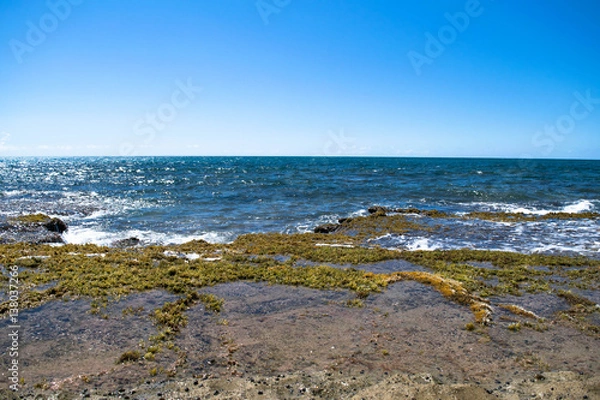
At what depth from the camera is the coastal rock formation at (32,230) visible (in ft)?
68.5

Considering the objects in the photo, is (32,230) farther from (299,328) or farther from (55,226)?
(299,328)

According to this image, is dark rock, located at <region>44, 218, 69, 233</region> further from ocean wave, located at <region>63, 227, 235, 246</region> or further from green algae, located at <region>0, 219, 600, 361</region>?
green algae, located at <region>0, 219, 600, 361</region>

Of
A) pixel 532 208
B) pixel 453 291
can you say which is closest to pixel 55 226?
pixel 453 291

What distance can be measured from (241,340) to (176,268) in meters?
6.30

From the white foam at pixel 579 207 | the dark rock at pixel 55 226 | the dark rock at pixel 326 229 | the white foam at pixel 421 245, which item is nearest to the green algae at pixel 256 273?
the white foam at pixel 421 245

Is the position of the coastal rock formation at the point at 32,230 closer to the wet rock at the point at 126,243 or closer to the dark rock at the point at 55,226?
the dark rock at the point at 55,226

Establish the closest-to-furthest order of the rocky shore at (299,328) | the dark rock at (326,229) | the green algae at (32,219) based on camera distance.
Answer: the rocky shore at (299,328) → the green algae at (32,219) → the dark rock at (326,229)

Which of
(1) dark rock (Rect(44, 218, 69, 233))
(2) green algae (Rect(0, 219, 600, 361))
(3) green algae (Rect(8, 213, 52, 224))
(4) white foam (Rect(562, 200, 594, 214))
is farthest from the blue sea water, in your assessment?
(2) green algae (Rect(0, 219, 600, 361))

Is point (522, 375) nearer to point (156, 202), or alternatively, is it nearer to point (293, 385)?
point (293, 385)

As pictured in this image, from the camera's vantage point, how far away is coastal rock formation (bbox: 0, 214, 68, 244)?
2088 cm

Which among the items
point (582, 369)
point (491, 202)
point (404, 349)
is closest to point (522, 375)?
point (582, 369)

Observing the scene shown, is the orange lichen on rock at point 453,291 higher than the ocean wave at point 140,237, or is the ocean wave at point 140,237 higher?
the orange lichen on rock at point 453,291

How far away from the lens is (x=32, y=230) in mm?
22938

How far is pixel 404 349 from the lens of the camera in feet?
27.2
